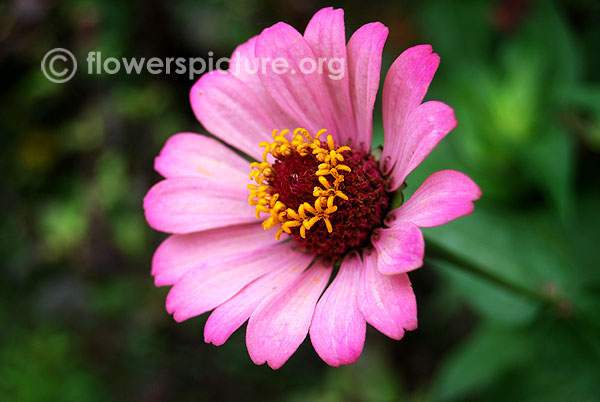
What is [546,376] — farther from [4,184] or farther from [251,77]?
[4,184]

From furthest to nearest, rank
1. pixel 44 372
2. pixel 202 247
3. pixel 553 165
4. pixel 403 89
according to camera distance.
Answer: pixel 44 372
pixel 553 165
pixel 202 247
pixel 403 89

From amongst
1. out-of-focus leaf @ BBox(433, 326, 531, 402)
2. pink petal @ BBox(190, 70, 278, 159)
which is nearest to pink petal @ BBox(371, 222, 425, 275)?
pink petal @ BBox(190, 70, 278, 159)

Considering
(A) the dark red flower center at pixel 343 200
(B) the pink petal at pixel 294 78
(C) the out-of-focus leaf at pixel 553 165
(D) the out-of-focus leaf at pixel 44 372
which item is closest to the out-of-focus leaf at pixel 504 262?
(C) the out-of-focus leaf at pixel 553 165

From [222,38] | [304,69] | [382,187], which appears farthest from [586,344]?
[222,38]

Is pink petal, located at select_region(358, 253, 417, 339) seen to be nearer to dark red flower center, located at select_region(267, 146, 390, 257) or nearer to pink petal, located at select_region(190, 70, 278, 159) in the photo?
dark red flower center, located at select_region(267, 146, 390, 257)

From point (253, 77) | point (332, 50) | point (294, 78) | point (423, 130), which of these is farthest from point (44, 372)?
point (423, 130)

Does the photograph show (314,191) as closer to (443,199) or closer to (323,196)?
(323,196)
